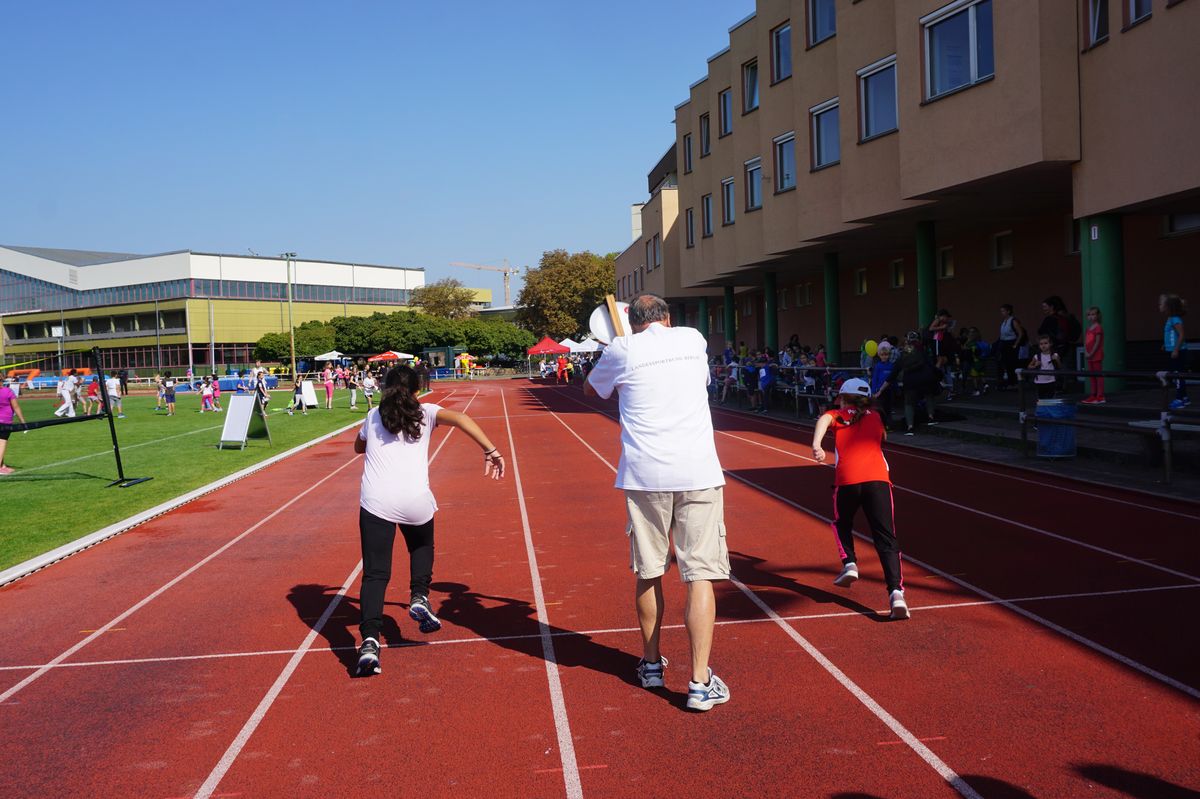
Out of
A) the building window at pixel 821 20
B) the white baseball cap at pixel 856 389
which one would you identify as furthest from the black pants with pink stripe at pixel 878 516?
the building window at pixel 821 20

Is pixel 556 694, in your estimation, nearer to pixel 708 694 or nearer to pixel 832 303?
pixel 708 694

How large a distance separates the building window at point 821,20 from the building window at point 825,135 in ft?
5.38

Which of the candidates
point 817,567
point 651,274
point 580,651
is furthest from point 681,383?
point 651,274

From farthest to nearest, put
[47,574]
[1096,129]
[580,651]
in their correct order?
[1096,129] < [47,574] < [580,651]

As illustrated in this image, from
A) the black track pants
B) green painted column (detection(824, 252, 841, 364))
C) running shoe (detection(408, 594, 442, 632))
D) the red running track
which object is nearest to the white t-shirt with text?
the red running track

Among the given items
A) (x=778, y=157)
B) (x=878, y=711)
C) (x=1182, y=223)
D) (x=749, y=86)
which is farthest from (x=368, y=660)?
(x=749, y=86)

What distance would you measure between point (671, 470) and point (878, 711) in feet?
5.09

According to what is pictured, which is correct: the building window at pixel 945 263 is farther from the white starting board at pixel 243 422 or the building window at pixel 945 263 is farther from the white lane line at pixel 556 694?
the white lane line at pixel 556 694

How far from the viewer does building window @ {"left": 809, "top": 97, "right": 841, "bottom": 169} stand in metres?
23.7

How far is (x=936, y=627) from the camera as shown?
624cm

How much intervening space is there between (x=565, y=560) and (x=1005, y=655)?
4.01 metres

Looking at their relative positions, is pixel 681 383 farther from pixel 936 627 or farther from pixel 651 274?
pixel 651 274

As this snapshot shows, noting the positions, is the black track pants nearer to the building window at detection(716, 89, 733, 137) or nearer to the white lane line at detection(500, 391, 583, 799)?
the white lane line at detection(500, 391, 583, 799)

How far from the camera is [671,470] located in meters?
4.87
